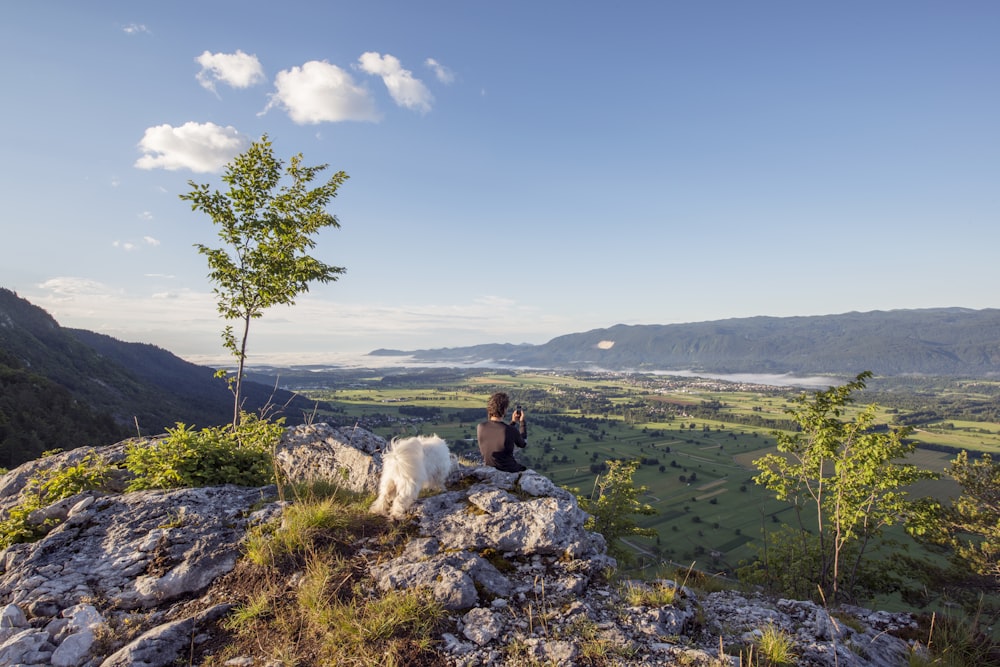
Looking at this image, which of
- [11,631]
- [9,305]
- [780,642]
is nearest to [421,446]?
[11,631]

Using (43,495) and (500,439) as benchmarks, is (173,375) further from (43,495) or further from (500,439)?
(500,439)

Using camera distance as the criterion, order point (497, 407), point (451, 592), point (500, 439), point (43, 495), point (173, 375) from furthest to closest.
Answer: point (173, 375) → point (497, 407) → point (500, 439) → point (43, 495) → point (451, 592)

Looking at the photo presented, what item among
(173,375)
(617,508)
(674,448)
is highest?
(617,508)

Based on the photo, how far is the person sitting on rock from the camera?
9.47 m

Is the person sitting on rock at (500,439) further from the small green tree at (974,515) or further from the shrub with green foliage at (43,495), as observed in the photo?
the small green tree at (974,515)

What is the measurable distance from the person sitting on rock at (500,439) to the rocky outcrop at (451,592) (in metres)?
1.14

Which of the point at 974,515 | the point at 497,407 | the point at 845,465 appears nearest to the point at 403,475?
the point at 497,407

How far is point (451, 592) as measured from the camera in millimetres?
5668

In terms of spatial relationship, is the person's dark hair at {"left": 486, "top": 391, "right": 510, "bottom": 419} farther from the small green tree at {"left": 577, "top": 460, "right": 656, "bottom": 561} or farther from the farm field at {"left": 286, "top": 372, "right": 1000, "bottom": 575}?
the small green tree at {"left": 577, "top": 460, "right": 656, "bottom": 561}

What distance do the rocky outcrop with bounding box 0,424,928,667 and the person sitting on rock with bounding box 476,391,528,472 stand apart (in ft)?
3.74

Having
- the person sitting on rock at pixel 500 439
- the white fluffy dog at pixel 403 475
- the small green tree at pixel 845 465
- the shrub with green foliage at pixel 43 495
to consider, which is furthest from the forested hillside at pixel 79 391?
the small green tree at pixel 845 465

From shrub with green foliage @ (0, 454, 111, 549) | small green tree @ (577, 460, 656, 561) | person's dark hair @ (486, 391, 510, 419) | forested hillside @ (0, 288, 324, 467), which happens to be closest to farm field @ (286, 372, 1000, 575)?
small green tree @ (577, 460, 656, 561)

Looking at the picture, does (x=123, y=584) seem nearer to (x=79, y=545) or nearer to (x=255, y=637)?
(x=79, y=545)

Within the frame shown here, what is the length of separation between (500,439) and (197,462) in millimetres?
6240
